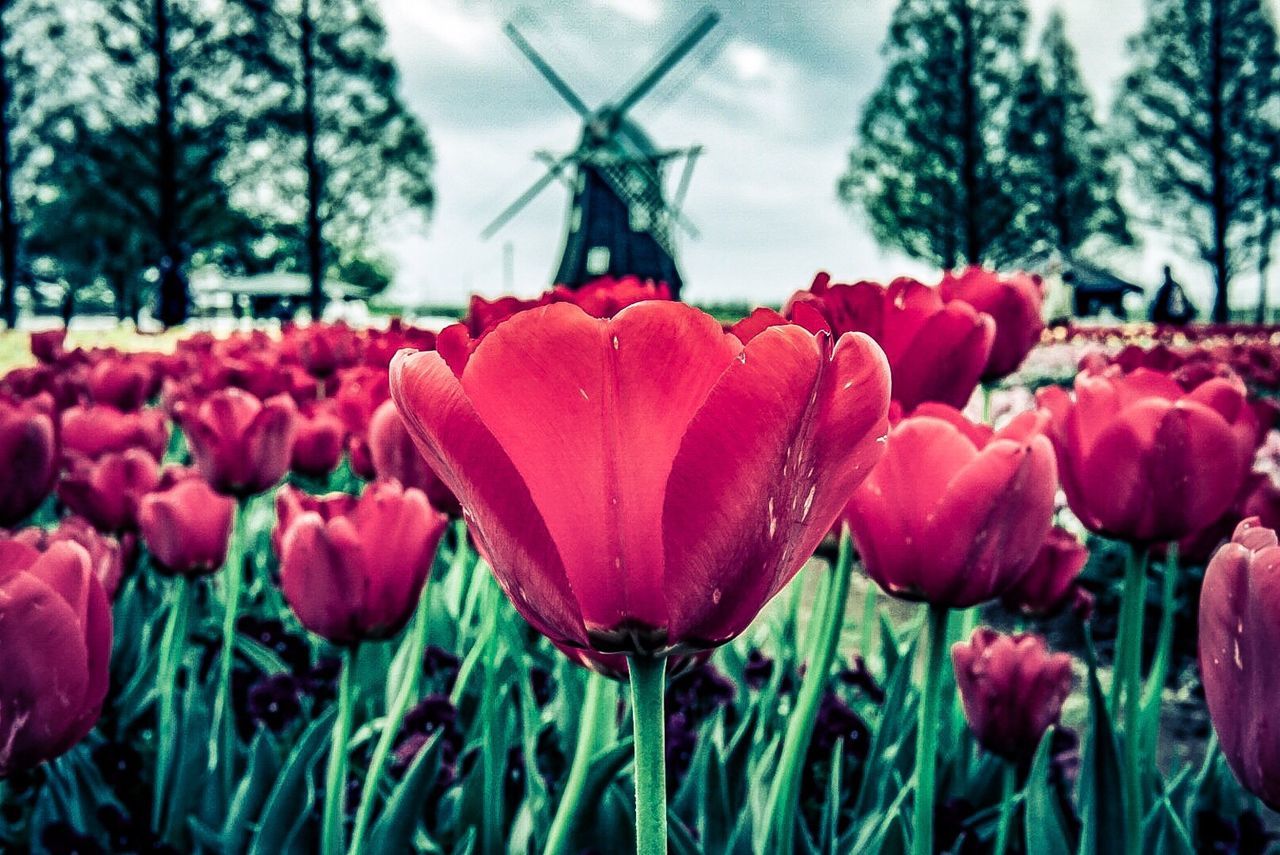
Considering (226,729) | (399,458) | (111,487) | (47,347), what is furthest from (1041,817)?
(47,347)

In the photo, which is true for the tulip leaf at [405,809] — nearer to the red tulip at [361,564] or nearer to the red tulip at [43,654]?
the red tulip at [361,564]

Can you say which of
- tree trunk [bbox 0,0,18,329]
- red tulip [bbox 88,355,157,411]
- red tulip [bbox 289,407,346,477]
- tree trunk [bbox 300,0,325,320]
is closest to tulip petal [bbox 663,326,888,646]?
red tulip [bbox 289,407,346,477]

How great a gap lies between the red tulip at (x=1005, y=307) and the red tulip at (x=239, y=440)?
104cm

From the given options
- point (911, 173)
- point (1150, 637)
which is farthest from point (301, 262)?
point (1150, 637)

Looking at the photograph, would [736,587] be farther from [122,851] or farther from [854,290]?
[122,851]

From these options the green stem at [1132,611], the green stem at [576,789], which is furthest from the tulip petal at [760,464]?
the green stem at [1132,611]

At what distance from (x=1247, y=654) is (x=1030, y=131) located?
3092 centimetres

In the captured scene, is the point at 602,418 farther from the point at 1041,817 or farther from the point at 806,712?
the point at 1041,817

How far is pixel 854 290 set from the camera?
2.66 ft

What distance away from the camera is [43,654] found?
0.68 meters

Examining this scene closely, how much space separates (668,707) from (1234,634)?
41.0 inches

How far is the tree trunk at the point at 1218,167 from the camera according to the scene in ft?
88.2

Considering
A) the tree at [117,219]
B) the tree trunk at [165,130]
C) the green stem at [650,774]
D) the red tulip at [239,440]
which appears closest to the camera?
the green stem at [650,774]

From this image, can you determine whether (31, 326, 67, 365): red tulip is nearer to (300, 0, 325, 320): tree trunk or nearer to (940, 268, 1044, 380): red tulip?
(940, 268, 1044, 380): red tulip
